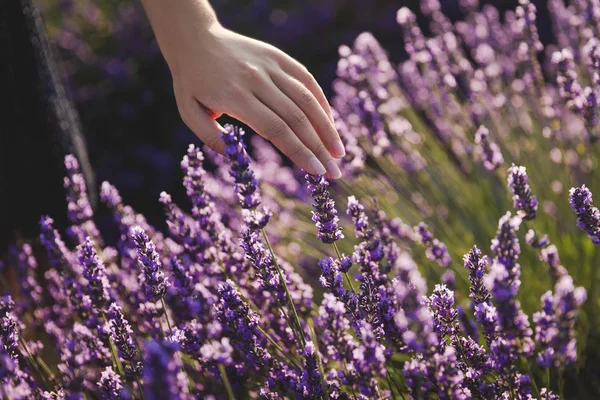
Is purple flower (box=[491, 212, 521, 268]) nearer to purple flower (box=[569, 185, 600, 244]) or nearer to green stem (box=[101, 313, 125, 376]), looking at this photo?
purple flower (box=[569, 185, 600, 244])

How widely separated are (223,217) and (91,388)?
1.20 meters

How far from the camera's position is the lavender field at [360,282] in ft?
3.57

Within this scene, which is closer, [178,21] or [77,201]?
[178,21]

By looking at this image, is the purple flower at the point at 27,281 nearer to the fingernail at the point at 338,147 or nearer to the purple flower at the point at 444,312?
the fingernail at the point at 338,147

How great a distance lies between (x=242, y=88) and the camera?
140 cm

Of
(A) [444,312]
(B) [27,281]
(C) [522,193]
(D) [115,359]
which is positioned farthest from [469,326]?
(B) [27,281]

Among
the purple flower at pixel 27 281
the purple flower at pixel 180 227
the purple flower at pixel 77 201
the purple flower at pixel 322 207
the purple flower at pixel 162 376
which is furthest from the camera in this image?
the purple flower at pixel 27 281

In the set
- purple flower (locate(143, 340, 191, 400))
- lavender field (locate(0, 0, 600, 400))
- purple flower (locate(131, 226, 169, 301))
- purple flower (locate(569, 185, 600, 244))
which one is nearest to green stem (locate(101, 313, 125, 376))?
lavender field (locate(0, 0, 600, 400))

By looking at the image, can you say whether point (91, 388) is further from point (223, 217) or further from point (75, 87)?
point (75, 87)

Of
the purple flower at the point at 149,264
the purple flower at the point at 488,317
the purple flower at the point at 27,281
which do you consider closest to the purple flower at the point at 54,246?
the purple flower at the point at 27,281

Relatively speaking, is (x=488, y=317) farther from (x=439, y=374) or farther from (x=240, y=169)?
(x=240, y=169)

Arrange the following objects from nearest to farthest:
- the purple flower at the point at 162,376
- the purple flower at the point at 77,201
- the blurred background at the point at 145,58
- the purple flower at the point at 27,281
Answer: the purple flower at the point at 162,376
the purple flower at the point at 77,201
the purple flower at the point at 27,281
the blurred background at the point at 145,58

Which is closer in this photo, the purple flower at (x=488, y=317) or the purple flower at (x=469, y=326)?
the purple flower at (x=488, y=317)

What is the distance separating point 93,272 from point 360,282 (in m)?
0.69
